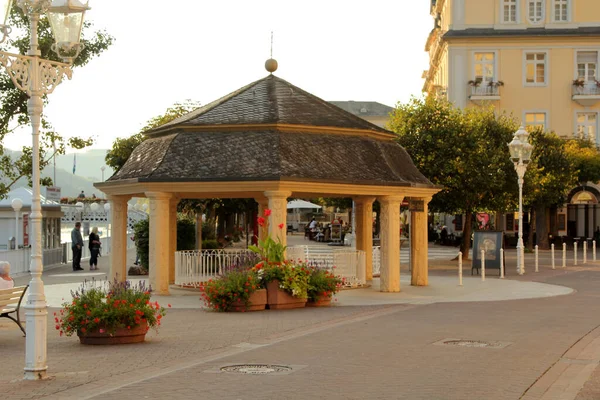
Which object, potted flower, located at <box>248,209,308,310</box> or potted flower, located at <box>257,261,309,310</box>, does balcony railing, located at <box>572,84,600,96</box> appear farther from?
potted flower, located at <box>257,261,309,310</box>

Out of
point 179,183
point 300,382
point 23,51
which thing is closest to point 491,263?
point 179,183

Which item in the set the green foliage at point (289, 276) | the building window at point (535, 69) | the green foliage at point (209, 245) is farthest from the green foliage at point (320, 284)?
the building window at point (535, 69)

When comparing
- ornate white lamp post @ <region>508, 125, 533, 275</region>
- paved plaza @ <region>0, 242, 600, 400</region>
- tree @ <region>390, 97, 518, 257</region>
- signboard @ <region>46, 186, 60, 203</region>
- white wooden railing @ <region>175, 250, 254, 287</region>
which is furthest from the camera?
signboard @ <region>46, 186, 60, 203</region>

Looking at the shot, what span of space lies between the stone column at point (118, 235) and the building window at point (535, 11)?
41.0 metres

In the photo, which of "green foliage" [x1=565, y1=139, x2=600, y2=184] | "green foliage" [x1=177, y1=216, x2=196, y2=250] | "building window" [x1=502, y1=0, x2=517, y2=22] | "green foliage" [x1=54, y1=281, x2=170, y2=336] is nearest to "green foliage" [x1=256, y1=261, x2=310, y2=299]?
"green foliage" [x1=54, y1=281, x2=170, y2=336]

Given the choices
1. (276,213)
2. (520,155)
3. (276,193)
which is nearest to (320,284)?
(276,213)

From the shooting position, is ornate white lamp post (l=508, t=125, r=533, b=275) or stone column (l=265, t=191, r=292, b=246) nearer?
stone column (l=265, t=191, r=292, b=246)

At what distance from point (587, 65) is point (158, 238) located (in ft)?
143

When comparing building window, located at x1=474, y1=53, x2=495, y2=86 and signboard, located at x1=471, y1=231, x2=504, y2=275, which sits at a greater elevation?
building window, located at x1=474, y1=53, x2=495, y2=86

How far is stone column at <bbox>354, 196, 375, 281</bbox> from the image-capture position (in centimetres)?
2852

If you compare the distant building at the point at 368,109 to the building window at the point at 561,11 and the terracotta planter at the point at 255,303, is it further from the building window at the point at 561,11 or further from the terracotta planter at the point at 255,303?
the terracotta planter at the point at 255,303

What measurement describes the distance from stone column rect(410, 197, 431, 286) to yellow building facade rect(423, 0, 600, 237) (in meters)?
34.3

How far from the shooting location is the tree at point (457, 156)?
38156 millimetres

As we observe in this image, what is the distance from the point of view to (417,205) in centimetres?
2620
